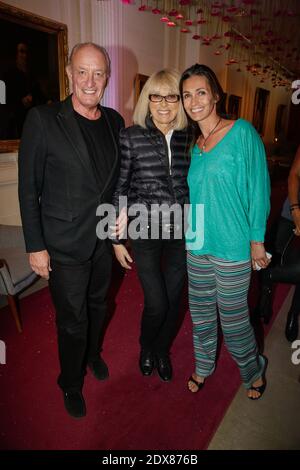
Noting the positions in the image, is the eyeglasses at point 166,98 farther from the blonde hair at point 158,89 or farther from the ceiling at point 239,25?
the ceiling at point 239,25

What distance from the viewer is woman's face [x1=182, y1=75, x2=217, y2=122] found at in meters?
1.58

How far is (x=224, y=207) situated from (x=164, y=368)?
123cm

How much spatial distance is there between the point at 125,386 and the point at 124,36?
5.21 m

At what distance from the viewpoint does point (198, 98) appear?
1601mm

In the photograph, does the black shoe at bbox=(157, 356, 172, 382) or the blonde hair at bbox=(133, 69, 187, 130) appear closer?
the blonde hair at bbox=(133, 69, 187, 130)

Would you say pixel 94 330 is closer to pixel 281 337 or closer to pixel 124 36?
pixel 281 337

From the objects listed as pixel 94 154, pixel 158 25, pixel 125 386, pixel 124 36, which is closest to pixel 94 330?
pixel 125 386

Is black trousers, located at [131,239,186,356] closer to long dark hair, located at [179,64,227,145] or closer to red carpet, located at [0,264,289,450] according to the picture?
red carpet, located at [0,264,289,450]

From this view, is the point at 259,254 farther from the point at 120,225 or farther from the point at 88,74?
the point at 88,74

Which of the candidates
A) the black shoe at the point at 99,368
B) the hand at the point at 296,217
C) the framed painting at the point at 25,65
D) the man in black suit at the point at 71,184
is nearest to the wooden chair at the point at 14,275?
the black shoe at the point at 99,368

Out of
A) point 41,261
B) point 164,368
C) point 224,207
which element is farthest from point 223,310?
point 41,261

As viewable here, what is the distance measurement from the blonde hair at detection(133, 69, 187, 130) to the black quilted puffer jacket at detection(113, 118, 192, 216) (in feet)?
0.13

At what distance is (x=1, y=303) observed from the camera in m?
3.00

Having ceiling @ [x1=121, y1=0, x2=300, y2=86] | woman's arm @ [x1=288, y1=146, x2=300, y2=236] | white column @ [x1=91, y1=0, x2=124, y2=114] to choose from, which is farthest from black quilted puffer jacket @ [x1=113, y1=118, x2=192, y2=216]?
ceiling @ [x1=121, y1=0, x2=300, y2=86]
